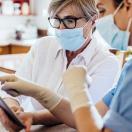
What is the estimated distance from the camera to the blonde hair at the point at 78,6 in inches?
55.6

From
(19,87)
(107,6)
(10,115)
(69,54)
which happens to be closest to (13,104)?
(19,87)

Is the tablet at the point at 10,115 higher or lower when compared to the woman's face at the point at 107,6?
lower

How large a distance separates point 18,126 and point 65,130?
7.8 inches

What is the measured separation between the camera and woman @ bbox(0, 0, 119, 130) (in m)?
1.42

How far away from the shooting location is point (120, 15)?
1.28 metres

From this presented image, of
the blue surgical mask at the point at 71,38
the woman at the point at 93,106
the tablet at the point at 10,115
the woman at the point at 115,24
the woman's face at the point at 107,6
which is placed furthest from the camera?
the blue surgical mask at the point at 71,38

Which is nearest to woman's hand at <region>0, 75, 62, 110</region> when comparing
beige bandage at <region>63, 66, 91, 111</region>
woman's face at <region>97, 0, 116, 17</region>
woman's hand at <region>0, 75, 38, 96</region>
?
woman's hand at <region>0, 75, 38, 96</region>

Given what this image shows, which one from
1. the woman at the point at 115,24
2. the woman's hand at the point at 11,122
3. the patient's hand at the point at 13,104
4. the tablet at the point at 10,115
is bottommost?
the patient's hand at the point at 13,104

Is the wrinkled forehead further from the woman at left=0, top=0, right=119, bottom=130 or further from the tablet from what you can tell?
the tablet

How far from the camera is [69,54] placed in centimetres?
157

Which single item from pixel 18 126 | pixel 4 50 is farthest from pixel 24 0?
pixel 18 126

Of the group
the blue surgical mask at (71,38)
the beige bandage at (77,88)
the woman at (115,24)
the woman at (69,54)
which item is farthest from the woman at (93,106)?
the blue surgical mask at (71,38)

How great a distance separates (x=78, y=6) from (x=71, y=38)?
0.18 meters

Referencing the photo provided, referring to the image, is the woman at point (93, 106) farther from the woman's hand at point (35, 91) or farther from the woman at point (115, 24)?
the woman at point (115, 24)
